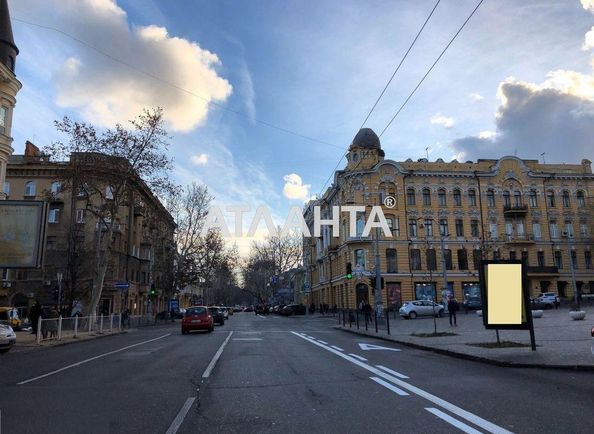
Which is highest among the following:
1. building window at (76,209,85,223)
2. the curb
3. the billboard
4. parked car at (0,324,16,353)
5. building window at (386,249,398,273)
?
building window at (76,209,85,223)

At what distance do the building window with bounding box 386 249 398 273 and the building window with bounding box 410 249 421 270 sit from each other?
1.94 meters

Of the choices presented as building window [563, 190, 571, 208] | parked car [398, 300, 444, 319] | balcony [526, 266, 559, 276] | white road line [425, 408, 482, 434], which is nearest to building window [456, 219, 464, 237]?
balcony [526, 266, 559, 276]

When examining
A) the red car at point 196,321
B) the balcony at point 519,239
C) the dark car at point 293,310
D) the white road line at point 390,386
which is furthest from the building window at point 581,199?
the white road line at point 390,386

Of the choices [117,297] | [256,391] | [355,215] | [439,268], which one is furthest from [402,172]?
[256,391]

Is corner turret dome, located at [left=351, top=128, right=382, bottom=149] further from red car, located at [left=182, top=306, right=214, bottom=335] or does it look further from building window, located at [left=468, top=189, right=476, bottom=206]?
red car, located at [left=182, top=306, right=214, bottom=335]

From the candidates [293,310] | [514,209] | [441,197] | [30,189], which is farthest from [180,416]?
[514,209]

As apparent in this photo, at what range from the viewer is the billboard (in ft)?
76.3

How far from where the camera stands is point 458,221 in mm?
61000

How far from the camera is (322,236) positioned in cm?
7675

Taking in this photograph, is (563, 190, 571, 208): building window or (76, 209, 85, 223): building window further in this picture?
(563, 190, 571, 208): building window

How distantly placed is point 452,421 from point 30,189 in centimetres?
5692

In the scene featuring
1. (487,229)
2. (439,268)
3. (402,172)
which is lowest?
(439,268)

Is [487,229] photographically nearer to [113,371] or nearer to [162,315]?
[162,315]

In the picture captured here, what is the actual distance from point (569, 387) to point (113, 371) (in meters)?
9.75
